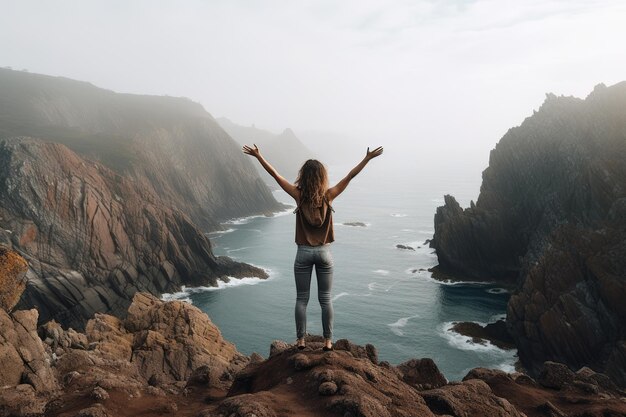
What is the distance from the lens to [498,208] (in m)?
80.8

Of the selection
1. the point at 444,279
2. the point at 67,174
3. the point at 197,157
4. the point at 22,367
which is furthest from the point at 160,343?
the point at 197,157

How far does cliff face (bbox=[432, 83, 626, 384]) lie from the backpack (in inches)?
1602

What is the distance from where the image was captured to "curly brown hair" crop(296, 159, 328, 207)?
8.40m

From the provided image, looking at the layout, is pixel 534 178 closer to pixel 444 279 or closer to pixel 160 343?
pixel 444 279

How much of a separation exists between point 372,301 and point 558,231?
26489 mm

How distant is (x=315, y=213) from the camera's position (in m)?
8.45

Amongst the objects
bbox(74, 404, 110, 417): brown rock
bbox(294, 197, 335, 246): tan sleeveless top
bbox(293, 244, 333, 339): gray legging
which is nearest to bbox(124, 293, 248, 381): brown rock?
bbox(74, 404, 110, 417): brown rock

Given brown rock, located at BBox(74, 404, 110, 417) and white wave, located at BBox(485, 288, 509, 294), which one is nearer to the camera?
brown rock, located at BBox(74, 404, 110, 417)

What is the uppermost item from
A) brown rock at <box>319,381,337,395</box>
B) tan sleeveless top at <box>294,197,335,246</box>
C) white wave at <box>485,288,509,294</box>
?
tan sleeveless top at <box>294,197,335,246</box>

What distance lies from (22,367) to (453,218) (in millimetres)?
75163

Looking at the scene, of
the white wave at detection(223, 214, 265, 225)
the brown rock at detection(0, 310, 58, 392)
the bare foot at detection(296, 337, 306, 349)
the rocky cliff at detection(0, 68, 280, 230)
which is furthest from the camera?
the white wave at detection(223, 214, 265, 225)

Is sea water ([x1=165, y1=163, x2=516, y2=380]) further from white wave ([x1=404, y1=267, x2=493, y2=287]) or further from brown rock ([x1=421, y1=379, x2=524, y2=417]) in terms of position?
brown rock ([x1=421, y1=379, x2=524, y2=417])

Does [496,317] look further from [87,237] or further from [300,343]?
[87,237]

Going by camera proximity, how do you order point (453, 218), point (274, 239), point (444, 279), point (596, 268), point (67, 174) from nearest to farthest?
point (596, 268) < point (67, 174) < point (444, 279) < point (453, 218) < point (274, 239)
